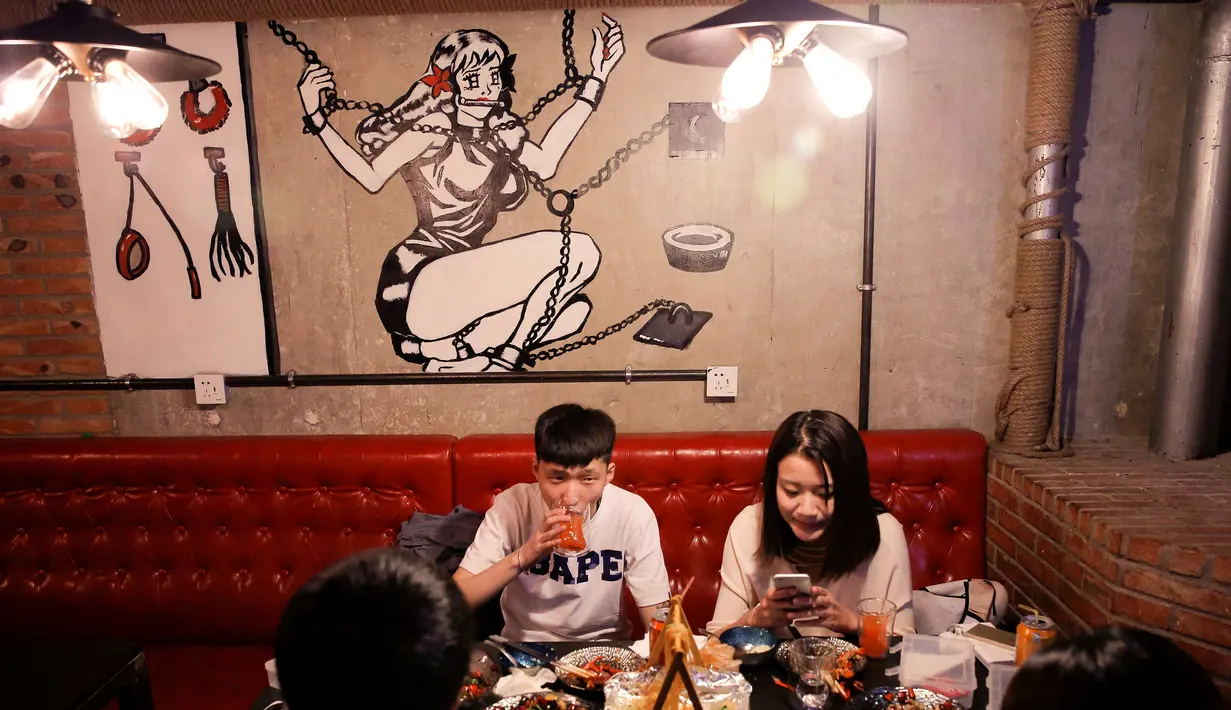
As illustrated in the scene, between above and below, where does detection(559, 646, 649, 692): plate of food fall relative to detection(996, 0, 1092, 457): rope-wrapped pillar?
below

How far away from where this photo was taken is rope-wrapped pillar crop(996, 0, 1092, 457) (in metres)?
2.46

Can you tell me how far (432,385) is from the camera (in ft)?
9.52

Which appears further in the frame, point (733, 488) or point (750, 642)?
point (733, 488)

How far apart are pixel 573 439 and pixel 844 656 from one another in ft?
2.74

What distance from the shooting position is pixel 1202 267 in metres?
2.33

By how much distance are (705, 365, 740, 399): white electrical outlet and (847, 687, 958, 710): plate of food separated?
4.85 feet

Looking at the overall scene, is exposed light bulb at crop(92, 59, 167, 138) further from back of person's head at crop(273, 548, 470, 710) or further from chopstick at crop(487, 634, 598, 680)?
chopstick at crop(487, 634, 598, 680)

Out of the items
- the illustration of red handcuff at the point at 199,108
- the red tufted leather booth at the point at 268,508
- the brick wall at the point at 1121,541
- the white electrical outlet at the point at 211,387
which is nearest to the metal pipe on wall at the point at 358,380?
the white electrical outlet at the point at 211,387

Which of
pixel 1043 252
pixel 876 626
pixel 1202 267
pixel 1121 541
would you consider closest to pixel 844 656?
pixel 876 626

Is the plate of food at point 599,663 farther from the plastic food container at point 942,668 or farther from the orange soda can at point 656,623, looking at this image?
the plastic food container at point 942,668

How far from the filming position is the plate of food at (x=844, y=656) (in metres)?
1.54

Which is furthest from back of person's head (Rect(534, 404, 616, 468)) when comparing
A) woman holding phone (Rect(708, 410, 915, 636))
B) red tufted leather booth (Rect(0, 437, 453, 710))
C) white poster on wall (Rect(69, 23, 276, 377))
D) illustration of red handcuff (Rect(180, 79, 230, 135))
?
illustration of red handcuff (Rect(180, 79, 230, 135))

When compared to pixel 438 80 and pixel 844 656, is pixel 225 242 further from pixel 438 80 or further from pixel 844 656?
pixel 844 656

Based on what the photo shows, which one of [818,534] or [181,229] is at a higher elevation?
[181,229]
